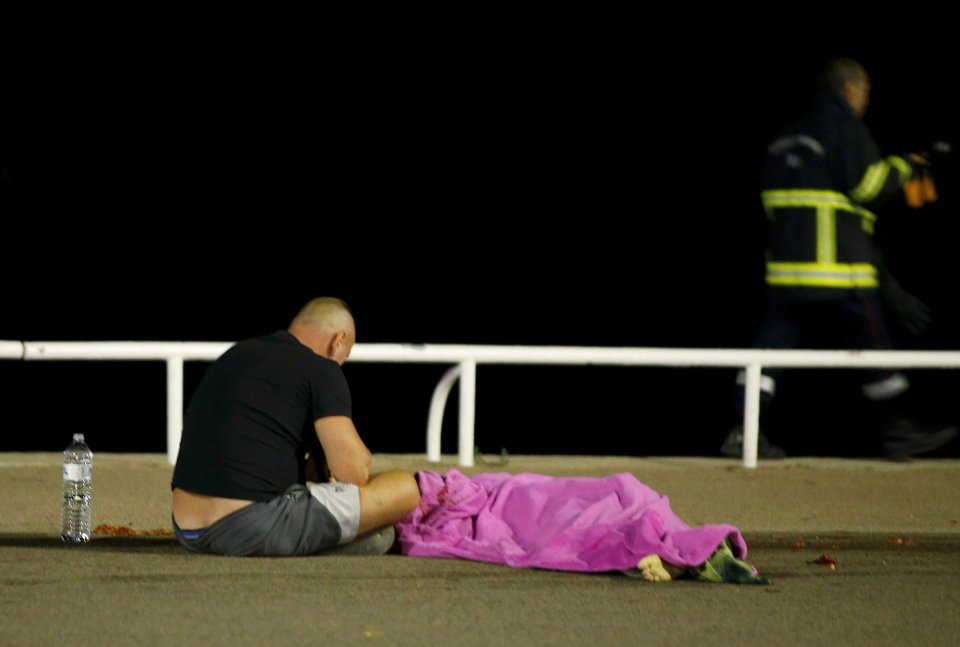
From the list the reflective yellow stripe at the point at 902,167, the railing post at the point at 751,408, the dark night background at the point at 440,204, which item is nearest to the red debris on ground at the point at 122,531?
the railing post at the point at 751,408

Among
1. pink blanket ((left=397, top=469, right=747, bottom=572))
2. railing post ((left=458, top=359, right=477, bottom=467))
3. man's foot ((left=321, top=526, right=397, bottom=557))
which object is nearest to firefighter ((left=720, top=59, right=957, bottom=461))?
railing post ((left=458, top=359, right=477, bottom=467))

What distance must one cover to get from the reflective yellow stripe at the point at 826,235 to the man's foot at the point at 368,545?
4.36 meters

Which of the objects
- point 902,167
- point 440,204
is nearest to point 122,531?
point 902,167

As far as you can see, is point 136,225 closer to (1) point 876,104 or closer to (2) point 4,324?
(2) point 4,324

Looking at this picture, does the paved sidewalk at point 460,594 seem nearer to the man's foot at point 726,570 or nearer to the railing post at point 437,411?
the man's foot at point 726,570

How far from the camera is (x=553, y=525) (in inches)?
296

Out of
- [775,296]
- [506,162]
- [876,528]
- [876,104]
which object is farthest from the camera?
[506,162]

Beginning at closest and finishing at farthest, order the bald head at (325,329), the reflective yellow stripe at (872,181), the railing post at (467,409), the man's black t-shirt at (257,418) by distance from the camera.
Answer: the man's black t-shirt at (257,418) → the bald head at (325,329) → the railing post at (467,409) → the reflective yellow stripe at (872,181)

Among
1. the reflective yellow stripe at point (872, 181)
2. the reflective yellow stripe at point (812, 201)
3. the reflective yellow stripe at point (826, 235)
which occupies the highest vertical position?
the reflective yellow stripe at point (872, 181)

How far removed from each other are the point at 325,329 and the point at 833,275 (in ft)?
14.8

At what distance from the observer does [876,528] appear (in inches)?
357

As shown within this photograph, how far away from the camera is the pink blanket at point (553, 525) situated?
718 cm

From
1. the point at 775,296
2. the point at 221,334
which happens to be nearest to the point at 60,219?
the point at 221,334

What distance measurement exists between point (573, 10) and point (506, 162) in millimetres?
2377
